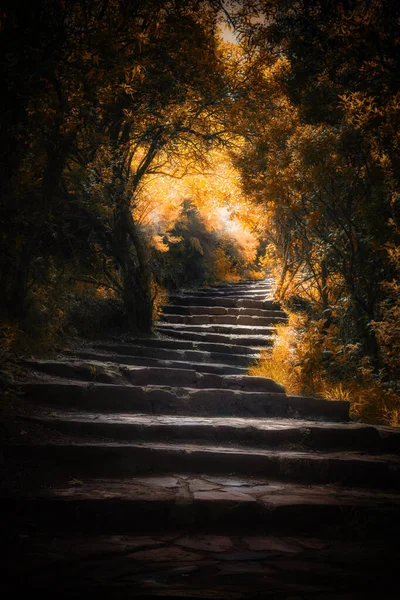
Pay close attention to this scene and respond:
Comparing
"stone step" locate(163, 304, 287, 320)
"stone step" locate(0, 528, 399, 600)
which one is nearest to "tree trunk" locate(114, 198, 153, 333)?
"stone step" locate(163, 304, 287, 320)

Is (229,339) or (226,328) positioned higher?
(226,328)

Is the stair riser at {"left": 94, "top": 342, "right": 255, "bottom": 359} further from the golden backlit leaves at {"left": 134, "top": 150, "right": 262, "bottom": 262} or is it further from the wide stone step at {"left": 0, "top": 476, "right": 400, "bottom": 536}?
the wide stone step at {"left": 0, "top": 476, "right": 400, "bottom": 536}

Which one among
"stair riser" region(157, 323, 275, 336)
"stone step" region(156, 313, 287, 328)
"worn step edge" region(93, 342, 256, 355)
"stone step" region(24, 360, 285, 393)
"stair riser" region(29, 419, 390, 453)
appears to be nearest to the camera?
"stair riser" region(29, 419, 390, 453)

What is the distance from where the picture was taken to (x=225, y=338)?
29.4 ft

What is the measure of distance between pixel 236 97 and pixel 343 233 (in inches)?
133

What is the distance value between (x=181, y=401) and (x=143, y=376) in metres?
0.89

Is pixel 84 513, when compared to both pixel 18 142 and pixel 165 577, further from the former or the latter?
pixel 18 142

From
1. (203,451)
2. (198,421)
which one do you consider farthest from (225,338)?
(203,451)

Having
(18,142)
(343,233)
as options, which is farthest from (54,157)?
(343,233)

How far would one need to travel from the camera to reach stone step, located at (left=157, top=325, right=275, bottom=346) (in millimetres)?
8758

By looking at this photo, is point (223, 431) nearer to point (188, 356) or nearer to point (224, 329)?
point (188, 356)

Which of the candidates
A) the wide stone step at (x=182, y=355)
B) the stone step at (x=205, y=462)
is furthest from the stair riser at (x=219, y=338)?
the stone step at (x=205, y=462)

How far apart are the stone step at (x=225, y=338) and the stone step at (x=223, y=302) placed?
2322 mm

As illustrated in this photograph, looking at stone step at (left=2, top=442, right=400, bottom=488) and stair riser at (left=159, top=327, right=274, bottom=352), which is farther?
stair riser at (left=159, top=327, right=274, bottom=352)
